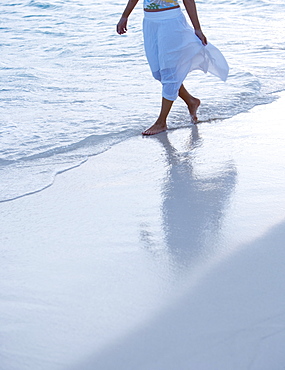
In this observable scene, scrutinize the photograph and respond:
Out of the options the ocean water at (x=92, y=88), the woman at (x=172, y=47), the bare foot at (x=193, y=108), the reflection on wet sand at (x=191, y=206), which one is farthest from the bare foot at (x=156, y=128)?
the reflection on wet sand at (x=191, y=206)

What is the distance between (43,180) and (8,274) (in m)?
1.14

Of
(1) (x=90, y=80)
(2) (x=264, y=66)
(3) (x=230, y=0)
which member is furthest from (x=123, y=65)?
(3) (x=230, y=0)

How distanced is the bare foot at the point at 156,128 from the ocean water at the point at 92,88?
0.13 m

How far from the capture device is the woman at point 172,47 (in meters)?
4.07

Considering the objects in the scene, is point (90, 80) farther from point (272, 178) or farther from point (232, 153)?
point (272, 178)

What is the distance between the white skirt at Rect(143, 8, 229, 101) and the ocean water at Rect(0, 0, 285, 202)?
0.41 meters

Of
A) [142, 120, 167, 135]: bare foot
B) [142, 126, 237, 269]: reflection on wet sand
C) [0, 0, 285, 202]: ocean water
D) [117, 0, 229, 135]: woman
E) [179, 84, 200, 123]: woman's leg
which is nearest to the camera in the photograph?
[142, 126, 237, 269]: reflection on wet sand

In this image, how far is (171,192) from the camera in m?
3.10

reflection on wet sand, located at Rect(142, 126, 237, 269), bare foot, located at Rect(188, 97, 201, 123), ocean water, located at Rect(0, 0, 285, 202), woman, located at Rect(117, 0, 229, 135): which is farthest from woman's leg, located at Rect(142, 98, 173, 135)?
reflection on wet sand, located at Rect(142, 126, 237, 269)

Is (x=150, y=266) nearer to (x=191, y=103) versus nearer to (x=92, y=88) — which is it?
(x=191, y=103)

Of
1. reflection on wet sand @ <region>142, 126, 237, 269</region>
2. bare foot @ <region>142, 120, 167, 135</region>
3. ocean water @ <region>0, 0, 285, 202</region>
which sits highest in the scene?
reflection on wet sand @ <region>142, 126, 237, 269</region>

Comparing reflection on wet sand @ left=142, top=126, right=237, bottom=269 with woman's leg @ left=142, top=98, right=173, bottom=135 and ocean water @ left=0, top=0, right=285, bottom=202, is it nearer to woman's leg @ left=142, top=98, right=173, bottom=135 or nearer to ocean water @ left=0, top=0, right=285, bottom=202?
woman's leg @ left=142, top=98, right=173, bottom=135

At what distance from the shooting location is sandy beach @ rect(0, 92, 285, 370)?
1831 mm

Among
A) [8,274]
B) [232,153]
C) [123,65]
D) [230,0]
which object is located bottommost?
[230,0]
